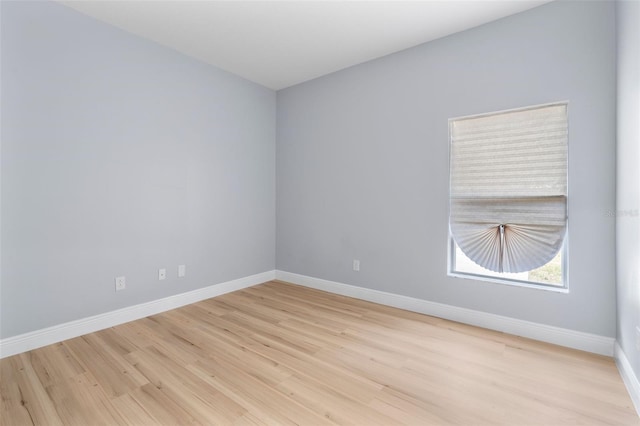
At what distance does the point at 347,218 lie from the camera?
3.83m

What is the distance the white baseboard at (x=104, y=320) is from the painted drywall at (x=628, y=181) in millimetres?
3719

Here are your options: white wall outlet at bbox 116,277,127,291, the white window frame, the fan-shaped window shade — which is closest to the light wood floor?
white wall outlet at bbox 116,277,127,291

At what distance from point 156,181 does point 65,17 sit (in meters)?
1.53

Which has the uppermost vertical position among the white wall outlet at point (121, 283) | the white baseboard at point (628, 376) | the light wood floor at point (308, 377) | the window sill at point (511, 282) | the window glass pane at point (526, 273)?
the window glass pane at point (526, 273)

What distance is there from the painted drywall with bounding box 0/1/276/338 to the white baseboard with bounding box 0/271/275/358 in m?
0.06

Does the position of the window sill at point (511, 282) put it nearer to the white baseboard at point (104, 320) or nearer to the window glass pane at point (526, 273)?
the window glass pane at point (526, 273)

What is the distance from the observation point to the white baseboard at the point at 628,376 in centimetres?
175

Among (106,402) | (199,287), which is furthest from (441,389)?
(199,287)

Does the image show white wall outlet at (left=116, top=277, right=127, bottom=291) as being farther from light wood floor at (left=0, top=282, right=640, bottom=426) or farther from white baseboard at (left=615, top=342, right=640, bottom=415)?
white baseboard at (left=615, top=342, right=640, bottom=415)

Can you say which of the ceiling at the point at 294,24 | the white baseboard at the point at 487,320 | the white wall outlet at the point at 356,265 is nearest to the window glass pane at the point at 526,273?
the white baseboard at the point at 487,320

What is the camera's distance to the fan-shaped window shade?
254 centimetres

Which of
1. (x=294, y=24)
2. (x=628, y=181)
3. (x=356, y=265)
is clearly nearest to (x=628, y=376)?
(x=628, y=181)

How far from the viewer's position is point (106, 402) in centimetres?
179

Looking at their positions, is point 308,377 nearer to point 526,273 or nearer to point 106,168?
point 526,273
